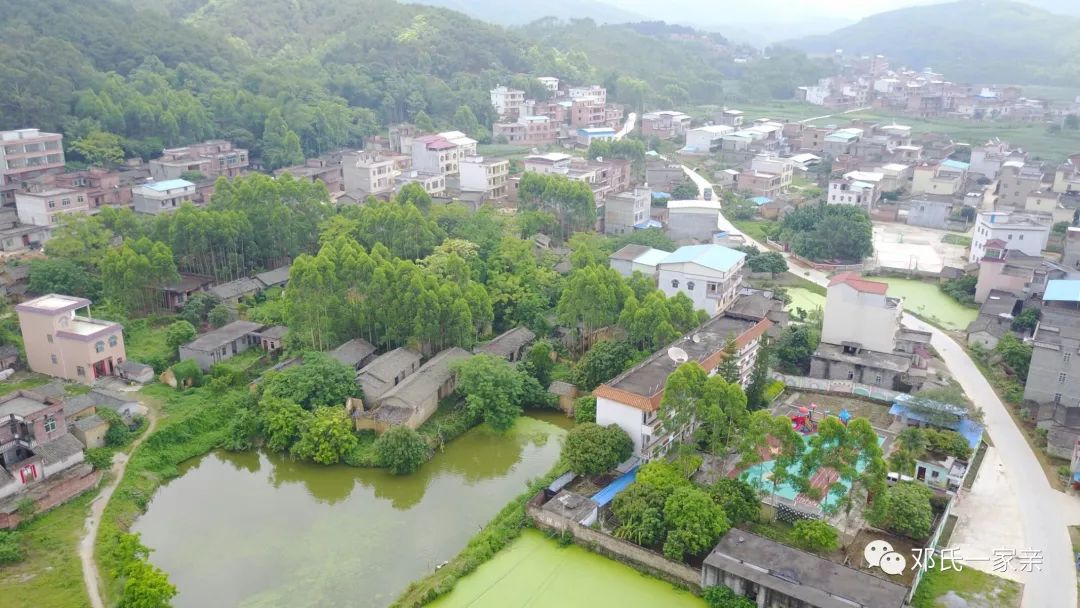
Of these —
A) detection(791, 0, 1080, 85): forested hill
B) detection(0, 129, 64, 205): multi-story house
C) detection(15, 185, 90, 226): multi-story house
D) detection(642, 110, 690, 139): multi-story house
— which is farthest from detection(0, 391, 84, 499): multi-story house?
detection(791, 0, 1080, 85): forested hill

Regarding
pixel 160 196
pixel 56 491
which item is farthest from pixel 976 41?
pixel 56 491

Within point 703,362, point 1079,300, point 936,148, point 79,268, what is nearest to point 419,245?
point 79,268

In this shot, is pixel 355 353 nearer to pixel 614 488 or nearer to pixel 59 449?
pixel 59 449

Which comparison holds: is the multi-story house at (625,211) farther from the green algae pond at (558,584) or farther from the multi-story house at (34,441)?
the multi-story house at (34,441)

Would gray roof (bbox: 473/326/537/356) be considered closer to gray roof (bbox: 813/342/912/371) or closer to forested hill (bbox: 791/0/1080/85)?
gray roof (bbox: 813/342/912/371)

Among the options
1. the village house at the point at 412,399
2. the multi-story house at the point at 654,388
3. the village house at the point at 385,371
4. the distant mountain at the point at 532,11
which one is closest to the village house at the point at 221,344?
the village house at the point at 385,371

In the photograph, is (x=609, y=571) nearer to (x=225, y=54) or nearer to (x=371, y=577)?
(x=371, y=577)
